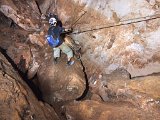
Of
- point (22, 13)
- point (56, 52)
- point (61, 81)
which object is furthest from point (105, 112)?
point (22, 13)

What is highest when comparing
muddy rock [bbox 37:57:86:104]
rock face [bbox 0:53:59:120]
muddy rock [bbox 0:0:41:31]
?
muddy rock [bbox 0:0:41:31]

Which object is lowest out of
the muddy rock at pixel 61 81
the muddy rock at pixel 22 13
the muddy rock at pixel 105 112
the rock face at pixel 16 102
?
the muddy rock at pixel 105 112

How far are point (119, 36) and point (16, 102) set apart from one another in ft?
14.9

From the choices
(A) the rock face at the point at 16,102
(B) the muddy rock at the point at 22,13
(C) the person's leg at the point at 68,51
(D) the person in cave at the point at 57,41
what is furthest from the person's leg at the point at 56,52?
(A) the rock face at the point at 16,102

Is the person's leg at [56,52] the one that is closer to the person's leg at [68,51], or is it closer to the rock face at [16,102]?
the person's leg at [68,51]

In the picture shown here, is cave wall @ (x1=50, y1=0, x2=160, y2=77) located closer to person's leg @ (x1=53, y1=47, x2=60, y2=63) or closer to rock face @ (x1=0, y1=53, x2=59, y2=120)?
person's leg @ (x1=53, y1=47, x2=60, y2=63)

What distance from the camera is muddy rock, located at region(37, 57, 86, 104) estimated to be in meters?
7.57

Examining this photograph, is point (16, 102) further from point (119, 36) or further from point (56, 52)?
point (119, 36)

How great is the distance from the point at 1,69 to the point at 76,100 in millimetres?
2609

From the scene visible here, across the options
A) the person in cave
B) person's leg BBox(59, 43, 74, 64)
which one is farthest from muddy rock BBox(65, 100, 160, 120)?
the person in cave

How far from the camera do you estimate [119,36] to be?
850cm

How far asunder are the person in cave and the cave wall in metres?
0.82

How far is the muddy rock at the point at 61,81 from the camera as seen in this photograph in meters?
7.57

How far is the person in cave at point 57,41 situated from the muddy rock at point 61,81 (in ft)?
0.77
